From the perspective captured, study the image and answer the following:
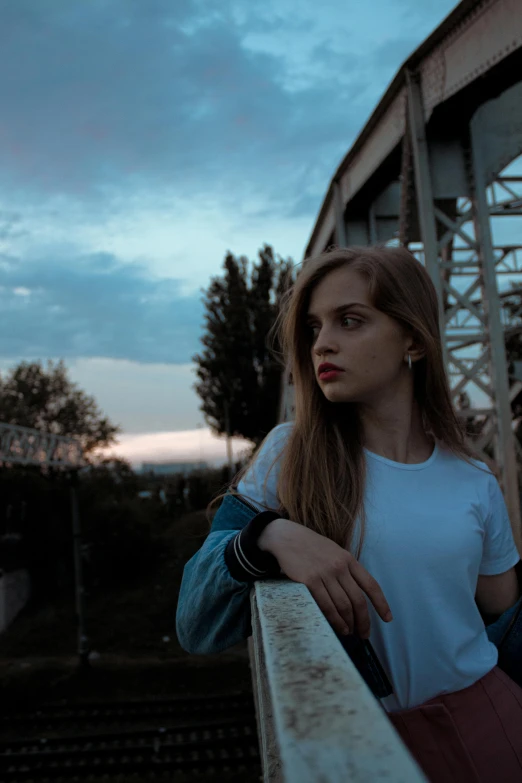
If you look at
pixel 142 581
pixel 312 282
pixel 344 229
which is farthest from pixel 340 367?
pixel 142 581

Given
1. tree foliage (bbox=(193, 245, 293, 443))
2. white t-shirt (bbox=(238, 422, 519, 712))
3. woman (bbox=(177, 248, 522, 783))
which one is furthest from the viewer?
tree foliage (bbox=(193, 245, 293, 443))

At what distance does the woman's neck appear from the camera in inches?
65.3

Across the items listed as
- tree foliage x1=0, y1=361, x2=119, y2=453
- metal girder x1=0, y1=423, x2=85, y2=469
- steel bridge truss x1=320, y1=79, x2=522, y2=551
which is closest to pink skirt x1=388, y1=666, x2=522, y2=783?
steel bridge truss x1=320, y1=79, x2=522, y2=551

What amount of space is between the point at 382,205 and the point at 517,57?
12.3 feet

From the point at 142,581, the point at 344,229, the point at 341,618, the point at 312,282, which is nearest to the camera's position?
the point at 341,618

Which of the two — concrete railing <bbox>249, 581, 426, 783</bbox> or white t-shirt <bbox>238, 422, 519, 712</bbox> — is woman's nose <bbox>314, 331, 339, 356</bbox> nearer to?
white t-shirt <bbox>238, 422, 519, 712</bbox>

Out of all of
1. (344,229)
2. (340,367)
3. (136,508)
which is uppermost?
(344,229)

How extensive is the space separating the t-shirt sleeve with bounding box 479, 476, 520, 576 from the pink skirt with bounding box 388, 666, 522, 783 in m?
0.31

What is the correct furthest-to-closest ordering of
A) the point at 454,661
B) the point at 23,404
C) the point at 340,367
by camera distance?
the point at 23,404 → the point at 340,367 → the point at 454,661

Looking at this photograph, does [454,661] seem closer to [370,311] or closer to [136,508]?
[370,311]

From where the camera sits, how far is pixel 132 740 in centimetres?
959

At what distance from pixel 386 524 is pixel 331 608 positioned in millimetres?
318

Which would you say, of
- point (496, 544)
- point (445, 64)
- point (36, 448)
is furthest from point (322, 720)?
point (36, 448)

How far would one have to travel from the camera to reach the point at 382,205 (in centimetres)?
869
